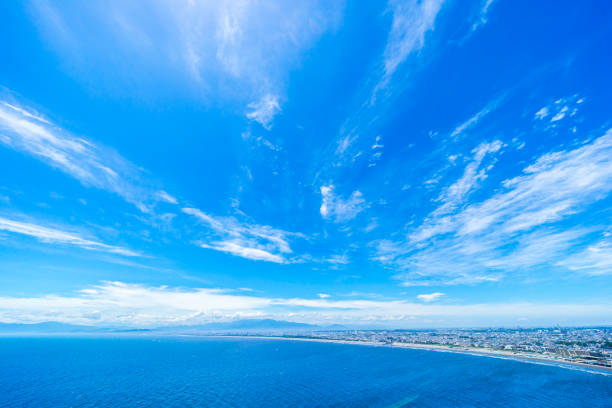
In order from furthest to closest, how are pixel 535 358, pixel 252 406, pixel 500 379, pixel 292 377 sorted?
pixel 535 358
pixel 292 377
pixel 500 379
pixel 252 406

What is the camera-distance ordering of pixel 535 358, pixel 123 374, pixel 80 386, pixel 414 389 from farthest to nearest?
pixel 535 358 < pixel 123 374 < pixel 80 386 < pixel 414 389

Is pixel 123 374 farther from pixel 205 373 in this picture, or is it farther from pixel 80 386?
pixel 205 373

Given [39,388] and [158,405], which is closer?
[158,405]

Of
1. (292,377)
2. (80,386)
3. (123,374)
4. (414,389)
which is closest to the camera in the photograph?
(414,389)

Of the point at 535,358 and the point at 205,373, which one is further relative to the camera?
the point at 535,358

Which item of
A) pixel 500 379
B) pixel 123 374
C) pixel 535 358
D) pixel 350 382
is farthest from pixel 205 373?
pixel 535 358

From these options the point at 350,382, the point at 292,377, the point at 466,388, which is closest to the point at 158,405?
the point at 292,377

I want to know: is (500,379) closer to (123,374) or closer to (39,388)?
(123,374)

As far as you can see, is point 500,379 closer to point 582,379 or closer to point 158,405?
point 582,379

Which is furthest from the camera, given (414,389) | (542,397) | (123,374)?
(123,374)
